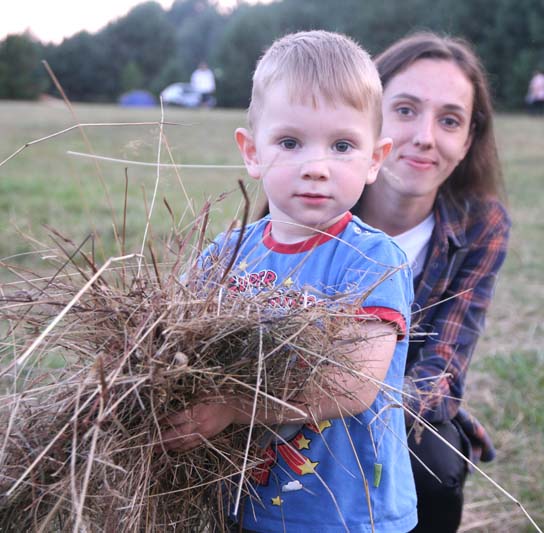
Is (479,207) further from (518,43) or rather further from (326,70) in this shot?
(518,43)

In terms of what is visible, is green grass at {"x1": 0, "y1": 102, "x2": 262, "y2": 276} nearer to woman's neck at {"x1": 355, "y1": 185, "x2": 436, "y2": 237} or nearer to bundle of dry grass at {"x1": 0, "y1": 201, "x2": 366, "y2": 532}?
bundle of dry grass at {"x1": 0, "y1": 201, "x2": 366, "y2": 532}

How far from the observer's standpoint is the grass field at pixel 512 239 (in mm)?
3404

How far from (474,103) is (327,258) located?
1.60m

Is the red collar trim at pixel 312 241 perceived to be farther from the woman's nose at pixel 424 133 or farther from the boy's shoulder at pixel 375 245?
the woman's nose at pixel 424 133

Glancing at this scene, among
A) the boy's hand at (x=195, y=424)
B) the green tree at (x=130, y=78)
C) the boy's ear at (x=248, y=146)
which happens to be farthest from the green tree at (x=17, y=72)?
the boy's hand at (x=195, y=424)

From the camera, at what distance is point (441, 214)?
3064mm

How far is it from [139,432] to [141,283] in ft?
1.09

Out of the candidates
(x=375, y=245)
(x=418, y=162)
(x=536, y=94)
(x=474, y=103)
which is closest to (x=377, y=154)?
(x=375, y=245)

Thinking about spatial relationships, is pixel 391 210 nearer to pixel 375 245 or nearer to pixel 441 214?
pixel 441 214

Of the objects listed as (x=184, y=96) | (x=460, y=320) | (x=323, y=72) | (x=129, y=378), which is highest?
(x=323, y=72)

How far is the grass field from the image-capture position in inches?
134

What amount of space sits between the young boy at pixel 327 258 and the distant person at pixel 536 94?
116 feet

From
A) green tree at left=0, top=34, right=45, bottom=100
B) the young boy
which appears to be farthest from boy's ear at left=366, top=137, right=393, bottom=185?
green tree at left=0, top=34, right=45, bottom=100

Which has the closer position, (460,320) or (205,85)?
(460,320)
